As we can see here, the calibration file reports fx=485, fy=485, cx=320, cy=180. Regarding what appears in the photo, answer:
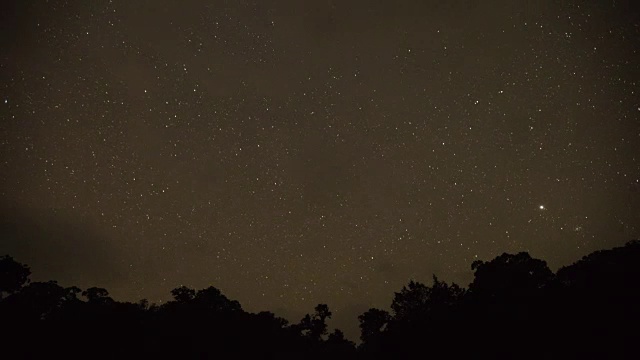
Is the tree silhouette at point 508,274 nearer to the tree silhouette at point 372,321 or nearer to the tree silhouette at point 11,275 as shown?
the tree silhouette at point 372,321

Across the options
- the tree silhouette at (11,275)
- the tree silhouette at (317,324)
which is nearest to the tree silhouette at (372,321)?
the tree silhouette at (317,324)

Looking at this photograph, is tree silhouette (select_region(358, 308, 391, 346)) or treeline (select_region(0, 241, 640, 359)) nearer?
treeline (select_region(0, 241, 640, 359))

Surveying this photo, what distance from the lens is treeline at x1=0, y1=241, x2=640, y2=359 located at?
16213 millimetres

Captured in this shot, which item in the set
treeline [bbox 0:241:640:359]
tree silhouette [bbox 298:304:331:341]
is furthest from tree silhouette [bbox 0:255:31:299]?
tree silhouette [bbox 298:304:331:341]

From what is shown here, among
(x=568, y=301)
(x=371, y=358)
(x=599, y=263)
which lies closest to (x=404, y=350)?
(x=371, y=358)

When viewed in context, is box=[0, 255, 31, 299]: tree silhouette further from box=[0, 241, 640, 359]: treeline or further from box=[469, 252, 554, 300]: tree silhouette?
box=[469, 252, 554, 300]: tree silhouette

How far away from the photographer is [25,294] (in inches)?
1094

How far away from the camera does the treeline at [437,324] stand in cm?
1621

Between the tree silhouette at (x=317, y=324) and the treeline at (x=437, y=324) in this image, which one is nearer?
the treeline at (x=437, y=324)

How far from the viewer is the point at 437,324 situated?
1980 centimetres

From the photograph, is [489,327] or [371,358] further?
[371,358]

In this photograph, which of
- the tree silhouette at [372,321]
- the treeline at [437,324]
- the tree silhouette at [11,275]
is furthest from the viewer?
the tree silhouette at [372,321]

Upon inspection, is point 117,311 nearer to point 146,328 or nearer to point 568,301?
point 146,328

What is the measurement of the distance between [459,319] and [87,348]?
16.1 metres
